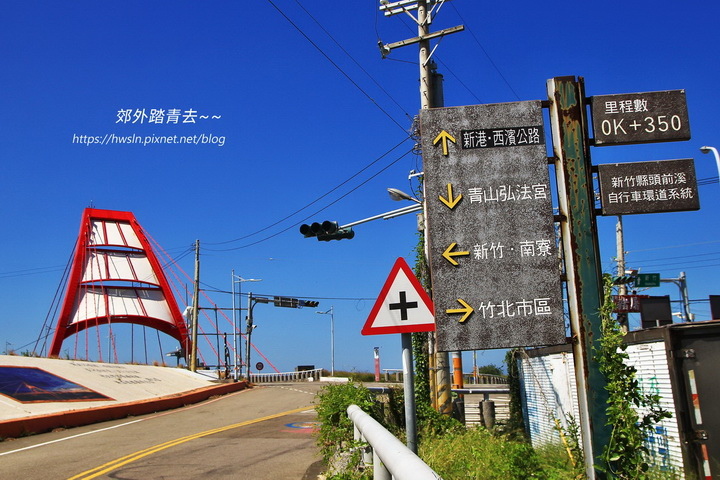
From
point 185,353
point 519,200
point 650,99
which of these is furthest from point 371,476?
point 185,353

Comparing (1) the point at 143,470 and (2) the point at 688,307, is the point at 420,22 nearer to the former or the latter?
(1) the point at 143,470

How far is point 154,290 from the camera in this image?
47594 millimetres

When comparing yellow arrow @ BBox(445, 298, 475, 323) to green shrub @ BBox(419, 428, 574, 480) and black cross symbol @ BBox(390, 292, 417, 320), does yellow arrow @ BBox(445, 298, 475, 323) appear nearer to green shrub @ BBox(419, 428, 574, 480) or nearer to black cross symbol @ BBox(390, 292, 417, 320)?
black cross symbol @ BBox(390, 292, 417, 320)

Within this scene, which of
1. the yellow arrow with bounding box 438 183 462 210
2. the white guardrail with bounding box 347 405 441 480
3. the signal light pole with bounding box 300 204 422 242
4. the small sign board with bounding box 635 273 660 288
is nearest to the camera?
the white guardrail with bounding box 347 405 441 480

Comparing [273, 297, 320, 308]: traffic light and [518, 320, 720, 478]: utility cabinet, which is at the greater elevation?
[273, 297, 320, 308]: traffic light

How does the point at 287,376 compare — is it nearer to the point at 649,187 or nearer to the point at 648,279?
the point at 648,279

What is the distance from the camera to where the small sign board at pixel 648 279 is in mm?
40219

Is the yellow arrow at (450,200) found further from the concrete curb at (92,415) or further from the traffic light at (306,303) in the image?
the traffic light at (306,303)

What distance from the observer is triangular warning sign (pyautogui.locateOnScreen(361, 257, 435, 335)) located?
635 cm

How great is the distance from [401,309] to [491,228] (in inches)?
57.6

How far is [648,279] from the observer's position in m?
40.4

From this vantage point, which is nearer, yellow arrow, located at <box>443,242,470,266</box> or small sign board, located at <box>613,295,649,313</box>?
yellow arrow, located at <box>443,242,470,266</box>

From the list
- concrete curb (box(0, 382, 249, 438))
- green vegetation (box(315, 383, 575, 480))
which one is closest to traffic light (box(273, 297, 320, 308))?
concrete curb (box(0, 382, 249, 438))

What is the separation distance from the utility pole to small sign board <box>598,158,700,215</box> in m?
7.21
